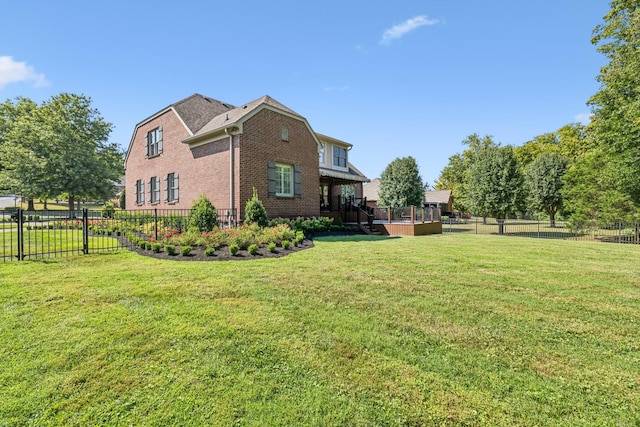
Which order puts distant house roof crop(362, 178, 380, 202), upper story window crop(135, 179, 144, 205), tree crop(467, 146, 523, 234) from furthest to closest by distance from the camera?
distant house roof crop(362, 178, 380, 202), tree crop(467, 146, 523, 234), upper story window crop(135, 179, 144, 205)

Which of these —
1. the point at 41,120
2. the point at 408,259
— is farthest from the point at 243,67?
the point at 41,120

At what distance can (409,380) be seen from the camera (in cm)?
229

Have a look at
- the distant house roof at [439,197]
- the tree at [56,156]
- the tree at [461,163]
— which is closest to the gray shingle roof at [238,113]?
the tree at [56,156]

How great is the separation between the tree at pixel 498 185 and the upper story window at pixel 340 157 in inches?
479

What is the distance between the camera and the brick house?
40.1ft

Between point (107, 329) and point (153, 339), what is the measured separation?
68 centimetres

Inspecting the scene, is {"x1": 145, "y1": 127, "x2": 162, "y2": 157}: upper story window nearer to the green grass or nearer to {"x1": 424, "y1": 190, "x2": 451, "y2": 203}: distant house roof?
the green grass

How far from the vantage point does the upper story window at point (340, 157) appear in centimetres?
2123

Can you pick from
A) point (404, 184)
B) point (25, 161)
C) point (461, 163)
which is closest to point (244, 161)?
point (404, 184)

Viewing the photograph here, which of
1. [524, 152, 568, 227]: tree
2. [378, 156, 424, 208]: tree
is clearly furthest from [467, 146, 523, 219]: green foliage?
[378, 156, 424, 208]: tree

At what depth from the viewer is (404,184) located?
2500 centimetres

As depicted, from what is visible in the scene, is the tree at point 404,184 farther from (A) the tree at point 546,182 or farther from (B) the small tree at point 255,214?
(B) the small tree at point 255,214

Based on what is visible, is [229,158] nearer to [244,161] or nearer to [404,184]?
[244,161]

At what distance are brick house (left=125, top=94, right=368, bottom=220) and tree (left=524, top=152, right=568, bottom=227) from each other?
2080 cm
